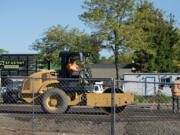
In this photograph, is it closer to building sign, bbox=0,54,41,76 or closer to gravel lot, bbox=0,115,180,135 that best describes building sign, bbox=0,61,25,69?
building sign, bbox=0,54,41,76

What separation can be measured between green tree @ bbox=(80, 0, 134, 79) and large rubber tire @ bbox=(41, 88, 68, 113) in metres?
15.0

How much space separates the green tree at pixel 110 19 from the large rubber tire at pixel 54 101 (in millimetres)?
15041

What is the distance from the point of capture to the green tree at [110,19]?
1072 inches

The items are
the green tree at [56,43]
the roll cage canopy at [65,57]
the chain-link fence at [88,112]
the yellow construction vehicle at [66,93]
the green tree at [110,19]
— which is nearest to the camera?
the chain-link fence at [88,112]

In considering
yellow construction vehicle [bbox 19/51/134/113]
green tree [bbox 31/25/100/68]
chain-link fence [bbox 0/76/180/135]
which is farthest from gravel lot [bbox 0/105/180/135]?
green tree [bbox 31/25/100/68]

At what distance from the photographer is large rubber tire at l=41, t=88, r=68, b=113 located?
12.3 m

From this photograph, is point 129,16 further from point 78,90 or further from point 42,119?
point 42,119

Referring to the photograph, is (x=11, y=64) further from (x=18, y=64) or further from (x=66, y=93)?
(x=66, y=93)

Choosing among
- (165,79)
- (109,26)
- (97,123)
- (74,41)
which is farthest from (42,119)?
(74,41)

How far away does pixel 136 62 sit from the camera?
44.4 meters

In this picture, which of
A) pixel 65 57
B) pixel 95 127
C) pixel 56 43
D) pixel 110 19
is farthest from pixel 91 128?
pixel 56 43

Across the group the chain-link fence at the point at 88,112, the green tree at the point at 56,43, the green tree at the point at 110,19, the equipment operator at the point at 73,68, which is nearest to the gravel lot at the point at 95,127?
the chain-link fence at the point at 88,112

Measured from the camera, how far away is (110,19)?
27.2 m

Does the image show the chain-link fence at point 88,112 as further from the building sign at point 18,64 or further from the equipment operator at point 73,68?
the building sign at point 18,64
